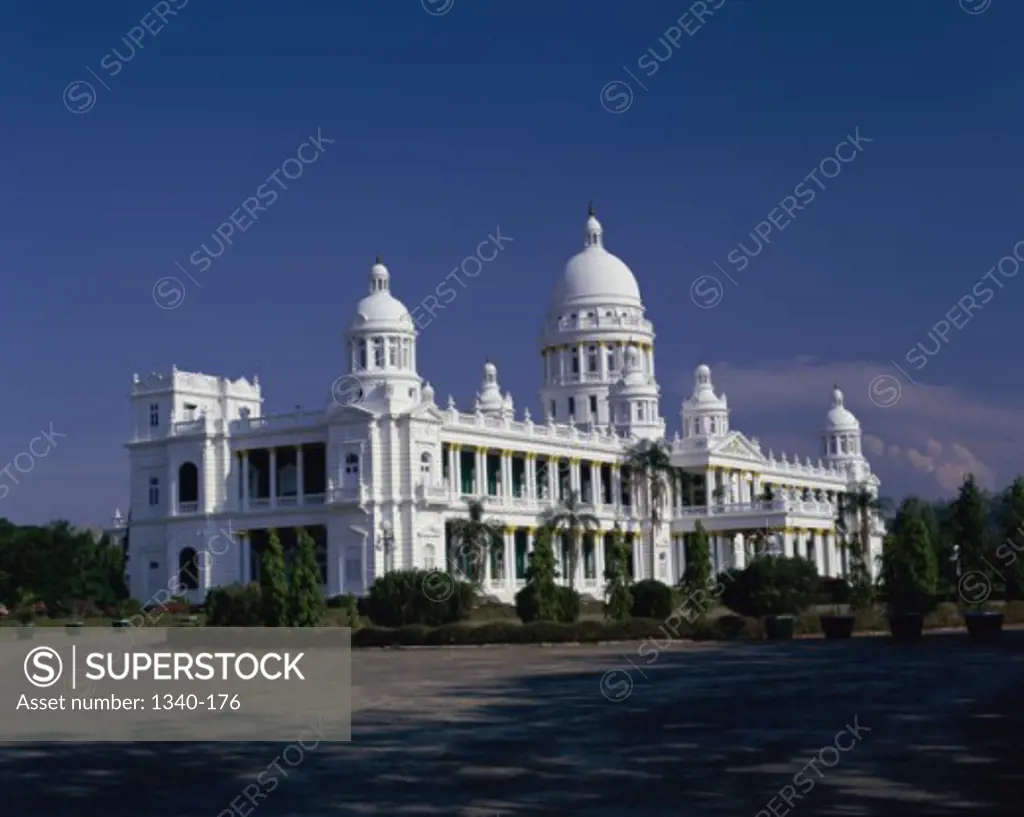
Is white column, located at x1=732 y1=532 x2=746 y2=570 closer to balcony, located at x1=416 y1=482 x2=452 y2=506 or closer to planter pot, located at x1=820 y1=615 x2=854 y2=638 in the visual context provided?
balcony, located at x1=416 y1=482 x2=452 y2=506

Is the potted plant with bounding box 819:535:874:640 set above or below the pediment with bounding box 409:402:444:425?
below

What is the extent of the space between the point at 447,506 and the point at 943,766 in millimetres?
64079

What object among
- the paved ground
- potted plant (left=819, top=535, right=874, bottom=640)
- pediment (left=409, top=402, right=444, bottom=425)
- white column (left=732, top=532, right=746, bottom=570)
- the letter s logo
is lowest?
the paved ground

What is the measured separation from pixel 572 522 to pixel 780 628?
31587 millimetres

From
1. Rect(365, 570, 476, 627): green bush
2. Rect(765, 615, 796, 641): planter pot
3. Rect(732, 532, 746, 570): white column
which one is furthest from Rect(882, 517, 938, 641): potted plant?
Rect(732, 532, 746, 570): white column

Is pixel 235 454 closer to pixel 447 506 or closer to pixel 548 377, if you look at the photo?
pixel 447 506

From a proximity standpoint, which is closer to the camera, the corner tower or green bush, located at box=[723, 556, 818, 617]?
green bush, located at box=[723, 556, 818, 617]

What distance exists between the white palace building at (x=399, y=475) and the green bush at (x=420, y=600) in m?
17.2

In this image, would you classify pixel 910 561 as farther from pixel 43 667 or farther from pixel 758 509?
pixel 43 667

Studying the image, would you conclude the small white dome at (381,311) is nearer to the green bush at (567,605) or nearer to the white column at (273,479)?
the white column at (273,479)

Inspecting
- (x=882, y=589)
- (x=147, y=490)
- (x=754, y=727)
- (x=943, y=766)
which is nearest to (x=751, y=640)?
(x=882, y=589)

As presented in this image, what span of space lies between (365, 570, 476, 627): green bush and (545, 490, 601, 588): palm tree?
18.4m

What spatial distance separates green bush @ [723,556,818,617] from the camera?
194 feet

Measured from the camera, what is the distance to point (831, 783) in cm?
1512
